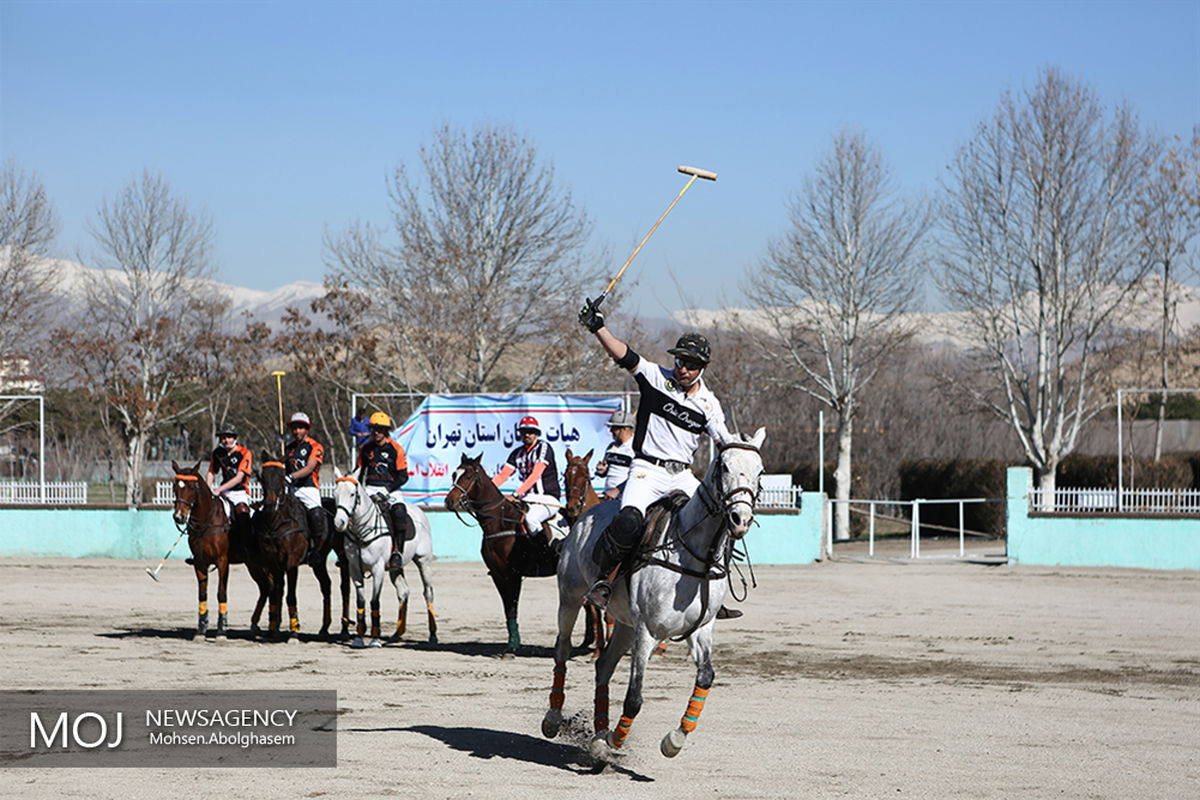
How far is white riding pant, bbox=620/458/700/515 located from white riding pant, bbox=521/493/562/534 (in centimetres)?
524

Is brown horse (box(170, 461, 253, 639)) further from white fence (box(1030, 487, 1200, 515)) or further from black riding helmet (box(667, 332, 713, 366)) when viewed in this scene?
white fence (box(1030, 487, 1200, 515))

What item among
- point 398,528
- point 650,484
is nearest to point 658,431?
point 650,484

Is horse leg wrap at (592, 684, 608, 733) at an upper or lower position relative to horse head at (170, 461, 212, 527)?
lower

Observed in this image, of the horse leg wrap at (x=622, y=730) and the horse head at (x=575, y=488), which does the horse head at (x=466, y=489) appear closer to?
the horse head at (x=575, y=488)

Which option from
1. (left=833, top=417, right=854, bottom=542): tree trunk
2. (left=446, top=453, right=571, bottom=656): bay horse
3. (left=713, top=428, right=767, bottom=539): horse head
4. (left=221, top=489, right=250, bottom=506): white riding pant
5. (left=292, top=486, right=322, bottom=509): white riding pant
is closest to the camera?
(left=713, top=428, right=767, bottom=539): horse head

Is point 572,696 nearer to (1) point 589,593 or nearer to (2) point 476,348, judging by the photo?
(1) point 589,593

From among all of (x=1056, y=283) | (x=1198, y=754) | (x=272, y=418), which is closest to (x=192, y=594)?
(x=1198, y=754)

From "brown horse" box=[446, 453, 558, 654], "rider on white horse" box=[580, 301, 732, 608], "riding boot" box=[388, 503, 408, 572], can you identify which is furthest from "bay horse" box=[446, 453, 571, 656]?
"rider on white horse" box=[580, 301, 732, 608]

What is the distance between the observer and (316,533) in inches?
608

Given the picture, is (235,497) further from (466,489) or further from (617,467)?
(617,467)

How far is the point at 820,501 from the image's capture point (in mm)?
27953

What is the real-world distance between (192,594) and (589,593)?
1399 centimetres

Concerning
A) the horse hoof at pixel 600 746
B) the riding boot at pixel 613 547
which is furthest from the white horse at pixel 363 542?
the horse hoof at pixel 600 746

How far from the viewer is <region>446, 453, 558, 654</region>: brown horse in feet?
46.2
